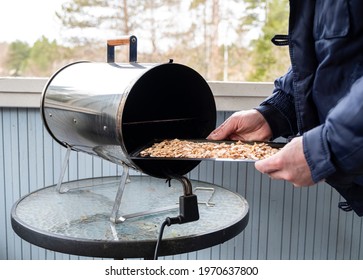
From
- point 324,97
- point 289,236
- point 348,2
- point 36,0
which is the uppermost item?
point 36,0

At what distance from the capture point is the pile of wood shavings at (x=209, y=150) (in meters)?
→ 1.05

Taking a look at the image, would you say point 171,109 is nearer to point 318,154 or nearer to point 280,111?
point 280,111

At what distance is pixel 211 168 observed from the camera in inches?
74.1

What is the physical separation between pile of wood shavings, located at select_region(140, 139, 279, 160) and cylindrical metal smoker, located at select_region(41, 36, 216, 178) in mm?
61

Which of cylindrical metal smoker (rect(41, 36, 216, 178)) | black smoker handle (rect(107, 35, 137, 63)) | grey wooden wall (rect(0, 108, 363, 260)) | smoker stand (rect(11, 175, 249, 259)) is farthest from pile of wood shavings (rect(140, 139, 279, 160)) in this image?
grey wooden wall (rect(0, 108, 363, 260))

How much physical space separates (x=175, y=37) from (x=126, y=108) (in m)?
1.03

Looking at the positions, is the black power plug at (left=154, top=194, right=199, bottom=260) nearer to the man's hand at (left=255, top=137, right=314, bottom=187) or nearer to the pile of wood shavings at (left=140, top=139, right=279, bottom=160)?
the pile of wood shavings at (left=140, top=139, right=279, bottom=160)

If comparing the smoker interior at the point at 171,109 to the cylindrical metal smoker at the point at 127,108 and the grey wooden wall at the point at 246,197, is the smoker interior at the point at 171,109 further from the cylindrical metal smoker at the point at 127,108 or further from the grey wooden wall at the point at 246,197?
the grey wooden wall at the point at 246,197

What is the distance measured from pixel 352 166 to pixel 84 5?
→ 1622 mm

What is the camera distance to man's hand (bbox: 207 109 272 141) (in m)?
1.29

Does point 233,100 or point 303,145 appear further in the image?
point 233,100

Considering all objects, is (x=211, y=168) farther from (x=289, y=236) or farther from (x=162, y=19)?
(x=162, y=19)

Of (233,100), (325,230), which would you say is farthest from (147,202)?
(325,230)

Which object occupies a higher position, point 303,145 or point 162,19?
point 162,19
